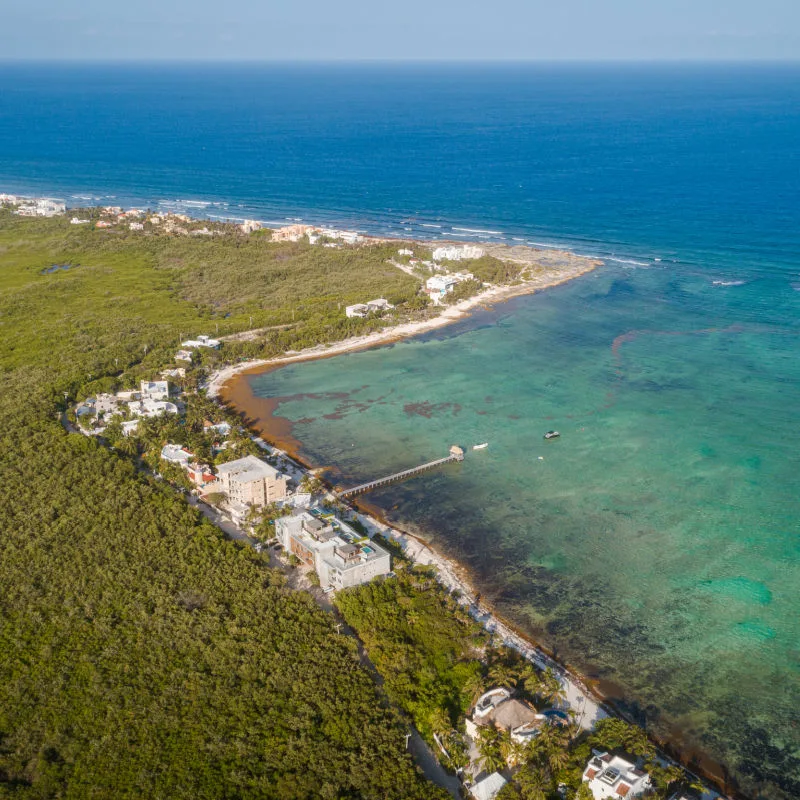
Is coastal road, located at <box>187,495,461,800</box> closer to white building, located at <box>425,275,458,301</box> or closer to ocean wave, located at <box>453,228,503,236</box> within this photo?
white building, located at <box>425,275,458,301</box>

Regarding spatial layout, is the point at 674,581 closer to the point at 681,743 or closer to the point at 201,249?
the point at 681,743

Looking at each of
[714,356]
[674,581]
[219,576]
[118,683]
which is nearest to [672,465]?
[674,581]

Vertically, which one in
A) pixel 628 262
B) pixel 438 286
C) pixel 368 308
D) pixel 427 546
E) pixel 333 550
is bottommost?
pixel 427 546

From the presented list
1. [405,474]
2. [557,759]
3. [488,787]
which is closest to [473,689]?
[488,787]

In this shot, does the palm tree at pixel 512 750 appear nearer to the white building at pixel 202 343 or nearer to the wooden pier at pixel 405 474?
the wooden pier at pixel 405 474

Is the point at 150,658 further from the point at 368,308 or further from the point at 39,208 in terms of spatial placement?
the point at 39,208

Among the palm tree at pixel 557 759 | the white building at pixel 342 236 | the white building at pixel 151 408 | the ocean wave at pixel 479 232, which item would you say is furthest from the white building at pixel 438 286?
the palm tree at pixel 557 759
